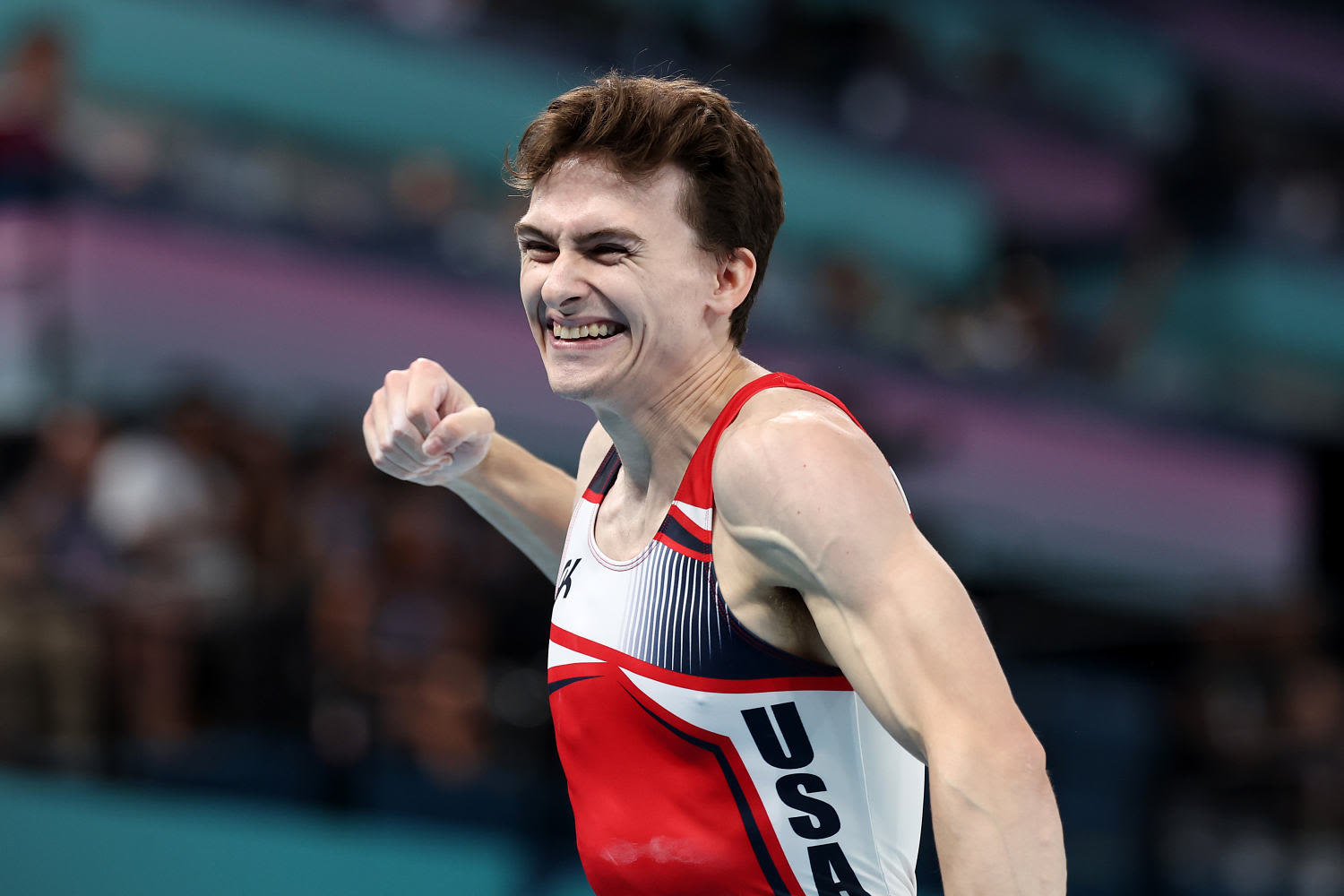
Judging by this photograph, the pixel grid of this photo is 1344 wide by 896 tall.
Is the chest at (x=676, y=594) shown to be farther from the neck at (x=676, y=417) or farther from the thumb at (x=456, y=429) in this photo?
the thumb at (x=456, y=429)

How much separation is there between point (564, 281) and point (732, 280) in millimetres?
341

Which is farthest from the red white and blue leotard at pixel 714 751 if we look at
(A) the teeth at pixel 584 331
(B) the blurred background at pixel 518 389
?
(B) the blurred background at pixel 518 389

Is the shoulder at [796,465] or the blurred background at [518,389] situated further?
the blurred background at [518,389]

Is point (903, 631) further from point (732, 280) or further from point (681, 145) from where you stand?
point (681, 145)

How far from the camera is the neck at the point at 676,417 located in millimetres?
2914

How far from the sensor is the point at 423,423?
123 inches

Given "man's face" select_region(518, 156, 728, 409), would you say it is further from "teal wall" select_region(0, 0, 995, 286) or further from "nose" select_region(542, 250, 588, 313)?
"teal wall" select_region(0, 0, 995, 286)

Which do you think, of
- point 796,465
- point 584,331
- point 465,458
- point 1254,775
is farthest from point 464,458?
point 1254,775

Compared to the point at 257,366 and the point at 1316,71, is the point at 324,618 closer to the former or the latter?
the point at 257,366

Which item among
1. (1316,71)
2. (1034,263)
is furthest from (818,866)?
(1316,71)

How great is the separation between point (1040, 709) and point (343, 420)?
4762 millimetres

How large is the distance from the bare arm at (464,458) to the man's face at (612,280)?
1.13 ft

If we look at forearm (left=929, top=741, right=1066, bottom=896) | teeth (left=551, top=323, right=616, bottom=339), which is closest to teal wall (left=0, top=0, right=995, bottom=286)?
teeth (left=551, top=323, right=616, bottom=339)

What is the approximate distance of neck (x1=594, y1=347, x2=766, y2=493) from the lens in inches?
115
